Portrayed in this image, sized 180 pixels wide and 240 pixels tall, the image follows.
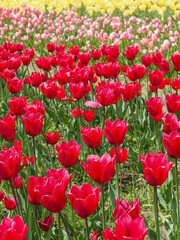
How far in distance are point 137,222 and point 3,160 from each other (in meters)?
0.74

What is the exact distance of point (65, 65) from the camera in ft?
12.3

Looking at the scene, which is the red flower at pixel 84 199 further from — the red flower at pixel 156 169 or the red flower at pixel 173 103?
the red flower at pixel 173 103

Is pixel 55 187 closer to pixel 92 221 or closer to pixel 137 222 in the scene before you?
pixel 137 222

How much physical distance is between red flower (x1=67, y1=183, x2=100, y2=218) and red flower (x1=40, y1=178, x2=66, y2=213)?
0.03 metres

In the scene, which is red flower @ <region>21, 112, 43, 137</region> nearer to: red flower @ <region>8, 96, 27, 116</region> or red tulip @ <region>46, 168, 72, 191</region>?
red flower @ <region>8, 96, 27, 116</region>

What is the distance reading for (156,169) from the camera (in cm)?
129

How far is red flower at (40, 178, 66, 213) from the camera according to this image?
1157 mm

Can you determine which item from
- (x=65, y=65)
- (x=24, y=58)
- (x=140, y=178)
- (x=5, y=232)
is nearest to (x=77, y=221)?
(x=140, y=178)

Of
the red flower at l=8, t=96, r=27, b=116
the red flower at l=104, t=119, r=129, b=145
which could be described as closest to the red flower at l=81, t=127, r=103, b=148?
the red flower at l=104, t=119, r=129, b=145

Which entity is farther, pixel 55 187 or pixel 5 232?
pixel 55 187

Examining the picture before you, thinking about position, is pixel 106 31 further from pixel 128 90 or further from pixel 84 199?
pixel 84 199

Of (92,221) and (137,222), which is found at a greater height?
(137,222)

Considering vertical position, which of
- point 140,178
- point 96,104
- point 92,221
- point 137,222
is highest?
point 137,222

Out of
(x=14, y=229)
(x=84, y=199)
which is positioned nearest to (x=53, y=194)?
(x=84, y=199)
